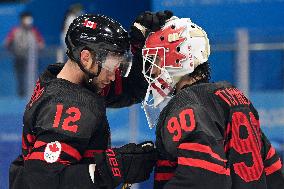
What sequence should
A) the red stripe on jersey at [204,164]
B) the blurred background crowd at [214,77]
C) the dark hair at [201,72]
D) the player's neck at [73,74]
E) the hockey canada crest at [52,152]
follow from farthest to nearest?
the blurred background crowd at [214,77] < the player's neck at [73,74] < the dark hair at [201,72] < the hockey canada crest at [52,152] < the red stripe on jersey at [204,164]

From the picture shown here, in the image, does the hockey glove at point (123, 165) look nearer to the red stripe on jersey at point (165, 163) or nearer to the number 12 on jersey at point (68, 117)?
the red stripe on jersey at point (165, 163)

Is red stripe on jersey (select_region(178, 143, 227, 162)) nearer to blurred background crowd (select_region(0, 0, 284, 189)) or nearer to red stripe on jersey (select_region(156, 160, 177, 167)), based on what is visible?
red stripe on jersey (select_region(156, 160, 177, 167))

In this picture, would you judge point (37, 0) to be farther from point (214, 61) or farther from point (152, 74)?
point (152, 74)

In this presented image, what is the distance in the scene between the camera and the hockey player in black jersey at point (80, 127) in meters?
3.41

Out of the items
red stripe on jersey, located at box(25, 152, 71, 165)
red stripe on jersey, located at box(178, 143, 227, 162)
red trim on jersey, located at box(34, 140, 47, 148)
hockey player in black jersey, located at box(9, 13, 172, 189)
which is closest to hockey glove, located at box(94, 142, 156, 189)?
hockey player in black jersey, located at box(9, 13, 172, 189)

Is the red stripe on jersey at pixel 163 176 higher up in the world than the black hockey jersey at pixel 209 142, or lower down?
lower down

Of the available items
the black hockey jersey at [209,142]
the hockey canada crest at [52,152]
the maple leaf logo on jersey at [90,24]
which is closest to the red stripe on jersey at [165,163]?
the black hockey jersey at [209,142]

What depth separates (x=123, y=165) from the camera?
344 centimetres

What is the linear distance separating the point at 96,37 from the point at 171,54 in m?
0.36

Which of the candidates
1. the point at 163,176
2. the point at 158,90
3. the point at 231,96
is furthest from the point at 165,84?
the point at 163,176

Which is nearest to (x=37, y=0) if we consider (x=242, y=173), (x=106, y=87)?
Result: (x=106, y=87)

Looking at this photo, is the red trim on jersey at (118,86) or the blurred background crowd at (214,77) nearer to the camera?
the red trim on jersey at (118,86)

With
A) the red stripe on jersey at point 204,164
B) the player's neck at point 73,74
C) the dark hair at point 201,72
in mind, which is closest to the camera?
the red stripe on jersey at point 204,164

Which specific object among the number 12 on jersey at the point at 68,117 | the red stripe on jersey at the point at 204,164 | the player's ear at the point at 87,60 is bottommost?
the red stripe on jersey at the point at 204,164
